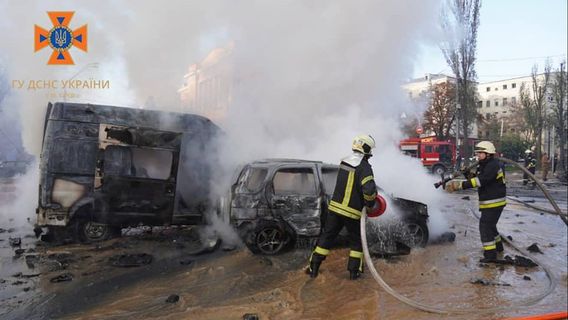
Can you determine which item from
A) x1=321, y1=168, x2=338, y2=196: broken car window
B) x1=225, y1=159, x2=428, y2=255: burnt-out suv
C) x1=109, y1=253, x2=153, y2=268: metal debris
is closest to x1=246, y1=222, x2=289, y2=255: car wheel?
x1=225, y1=159, x2=428, y2=255: burnt-out suv

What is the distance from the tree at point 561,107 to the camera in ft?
58.0

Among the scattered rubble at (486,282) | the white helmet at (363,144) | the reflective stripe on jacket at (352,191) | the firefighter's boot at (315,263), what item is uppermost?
the white helmet at (363,144)

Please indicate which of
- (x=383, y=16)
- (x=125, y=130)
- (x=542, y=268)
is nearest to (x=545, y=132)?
(x=383, y=16)

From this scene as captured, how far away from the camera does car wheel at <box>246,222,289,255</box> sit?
5082 millimetres

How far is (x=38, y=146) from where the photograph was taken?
30.7 ft

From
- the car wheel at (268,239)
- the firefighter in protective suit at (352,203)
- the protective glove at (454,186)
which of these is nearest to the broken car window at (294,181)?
the car wheel at (268,239)

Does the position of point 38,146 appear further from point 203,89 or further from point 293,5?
point 293,5

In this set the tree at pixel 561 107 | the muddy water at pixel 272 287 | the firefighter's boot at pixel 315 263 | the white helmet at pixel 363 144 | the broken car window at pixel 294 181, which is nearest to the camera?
the muddy water at pixel 272 287

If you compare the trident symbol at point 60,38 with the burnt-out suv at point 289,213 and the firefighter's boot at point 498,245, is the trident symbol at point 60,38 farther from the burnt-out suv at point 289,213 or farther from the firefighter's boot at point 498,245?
the firefighter's boot at point 498,245

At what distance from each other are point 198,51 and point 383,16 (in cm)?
349

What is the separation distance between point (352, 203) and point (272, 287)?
1.20m

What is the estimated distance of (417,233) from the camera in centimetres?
531

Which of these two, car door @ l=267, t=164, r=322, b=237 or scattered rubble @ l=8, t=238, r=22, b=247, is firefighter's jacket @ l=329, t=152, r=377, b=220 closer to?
car door @ l=267, t=164, r=322, b=237

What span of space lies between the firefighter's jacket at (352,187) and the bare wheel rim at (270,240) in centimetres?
124
